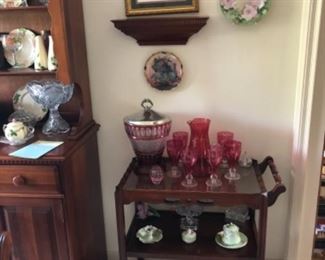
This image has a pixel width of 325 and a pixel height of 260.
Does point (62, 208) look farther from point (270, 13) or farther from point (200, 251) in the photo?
point (270, 13)

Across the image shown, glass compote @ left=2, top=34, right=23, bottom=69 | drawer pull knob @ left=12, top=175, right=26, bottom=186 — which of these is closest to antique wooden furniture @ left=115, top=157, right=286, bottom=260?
drawer pull knob @ left=12, top=175, right=26, bottom=186

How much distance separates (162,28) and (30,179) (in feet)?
2.87

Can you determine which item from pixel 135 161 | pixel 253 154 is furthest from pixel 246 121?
pixel 135 161

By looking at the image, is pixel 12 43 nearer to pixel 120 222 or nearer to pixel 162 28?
pixel 162 28

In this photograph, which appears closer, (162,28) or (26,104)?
(162,28)

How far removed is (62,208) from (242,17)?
1133mm

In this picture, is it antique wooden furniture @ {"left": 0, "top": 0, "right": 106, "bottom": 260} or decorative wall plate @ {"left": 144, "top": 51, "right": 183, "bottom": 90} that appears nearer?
antique wooden furniture @ {"left": 0, "top": 0, "right": 106, "bottom": 260}

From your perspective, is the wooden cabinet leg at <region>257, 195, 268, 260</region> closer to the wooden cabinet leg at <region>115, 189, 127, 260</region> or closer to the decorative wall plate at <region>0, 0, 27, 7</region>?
the wooden cabinet leg at <region>115, 189, 127, 260</region>

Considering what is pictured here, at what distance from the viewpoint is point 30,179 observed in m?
1.49

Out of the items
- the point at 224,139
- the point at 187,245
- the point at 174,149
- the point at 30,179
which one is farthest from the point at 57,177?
the point at 224,139

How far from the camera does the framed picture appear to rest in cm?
164

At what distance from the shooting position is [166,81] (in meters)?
1.77

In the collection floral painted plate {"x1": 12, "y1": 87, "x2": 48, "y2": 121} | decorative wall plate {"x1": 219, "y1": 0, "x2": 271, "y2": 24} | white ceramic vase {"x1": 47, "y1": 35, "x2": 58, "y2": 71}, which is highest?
decorative wall plate {"x1": 219, "y1": 0, "x2": 271, "y2": 24}

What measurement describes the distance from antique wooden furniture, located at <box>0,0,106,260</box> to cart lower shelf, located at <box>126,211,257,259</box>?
26 centimetres
